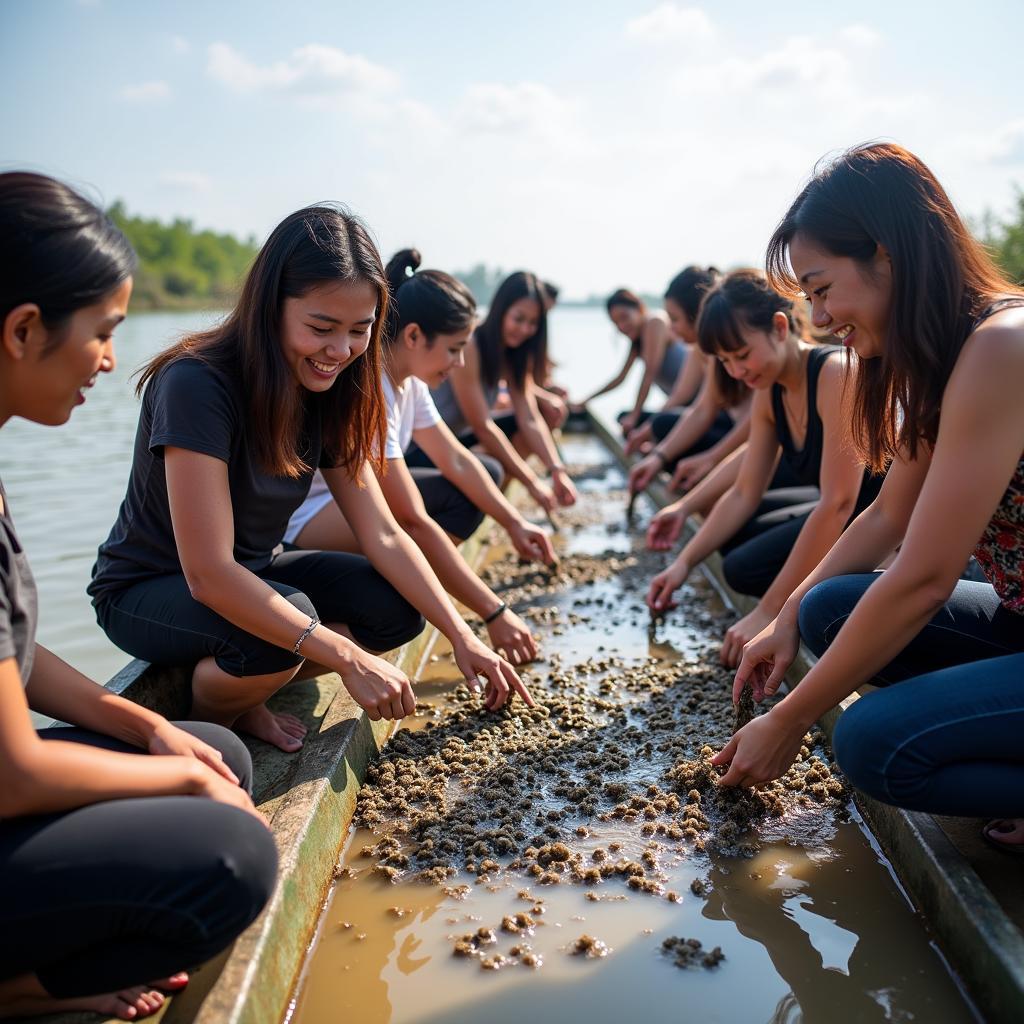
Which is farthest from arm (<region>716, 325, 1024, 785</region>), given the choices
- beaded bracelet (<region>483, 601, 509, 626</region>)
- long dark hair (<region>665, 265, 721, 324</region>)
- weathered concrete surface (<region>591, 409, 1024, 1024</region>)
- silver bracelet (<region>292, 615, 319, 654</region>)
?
long dark hair (<region>665, 265, 721, 324</region>)

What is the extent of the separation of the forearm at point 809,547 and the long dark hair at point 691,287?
2.91 metres

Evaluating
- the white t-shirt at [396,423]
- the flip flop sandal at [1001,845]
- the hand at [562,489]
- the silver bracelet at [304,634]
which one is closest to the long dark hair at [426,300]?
the white t-shirt at [396,423]

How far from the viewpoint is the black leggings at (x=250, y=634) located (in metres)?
2.49

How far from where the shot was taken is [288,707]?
301 cm

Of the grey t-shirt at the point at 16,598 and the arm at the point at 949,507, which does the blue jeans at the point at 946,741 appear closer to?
the arm at the point at 949,507

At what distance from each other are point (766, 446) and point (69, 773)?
2.84 metres

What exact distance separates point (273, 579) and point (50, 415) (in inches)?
52.1

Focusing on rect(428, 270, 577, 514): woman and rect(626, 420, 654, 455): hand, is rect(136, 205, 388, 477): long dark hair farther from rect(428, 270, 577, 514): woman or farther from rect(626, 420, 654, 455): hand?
rect(626, 420, 654, 455): hand

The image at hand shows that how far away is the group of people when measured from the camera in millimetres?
1517

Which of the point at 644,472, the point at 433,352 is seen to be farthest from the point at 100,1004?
the point at 644,472

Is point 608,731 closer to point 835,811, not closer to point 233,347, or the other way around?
point 835,811

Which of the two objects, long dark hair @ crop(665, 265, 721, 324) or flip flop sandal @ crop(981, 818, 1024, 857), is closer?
flip flop sandal @ crop(981, 818, 1024, 857)

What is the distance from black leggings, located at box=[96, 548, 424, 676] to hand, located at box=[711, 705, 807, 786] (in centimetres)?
111

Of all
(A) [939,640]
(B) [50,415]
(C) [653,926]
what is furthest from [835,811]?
(B) [50,415]
